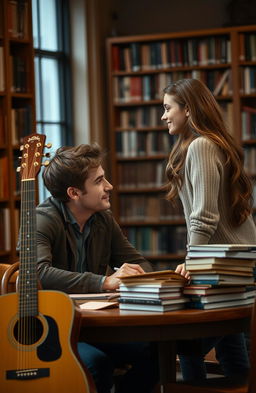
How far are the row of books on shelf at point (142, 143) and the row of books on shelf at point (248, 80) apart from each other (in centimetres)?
71

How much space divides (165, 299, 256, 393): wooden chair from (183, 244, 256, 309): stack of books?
0.47 ft

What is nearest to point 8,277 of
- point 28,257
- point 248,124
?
point 28,257

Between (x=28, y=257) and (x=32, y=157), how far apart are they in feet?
1.17

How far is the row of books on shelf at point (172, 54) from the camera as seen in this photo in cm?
627

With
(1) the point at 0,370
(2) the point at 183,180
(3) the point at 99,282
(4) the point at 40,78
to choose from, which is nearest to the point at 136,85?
(4) the point at 40,78

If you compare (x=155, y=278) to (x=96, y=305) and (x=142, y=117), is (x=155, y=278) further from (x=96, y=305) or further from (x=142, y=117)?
(x=142, y=117)

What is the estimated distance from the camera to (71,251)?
2830mm

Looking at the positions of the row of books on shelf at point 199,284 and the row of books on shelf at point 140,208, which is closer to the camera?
the row of books on shelf at point 199,284

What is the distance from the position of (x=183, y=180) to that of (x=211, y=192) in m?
0.24

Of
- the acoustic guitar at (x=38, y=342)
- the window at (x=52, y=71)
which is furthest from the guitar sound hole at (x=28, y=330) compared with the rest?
the window at (x=52, y=71)

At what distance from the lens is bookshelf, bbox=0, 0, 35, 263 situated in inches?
198

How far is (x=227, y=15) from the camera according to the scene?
6758 millimetres

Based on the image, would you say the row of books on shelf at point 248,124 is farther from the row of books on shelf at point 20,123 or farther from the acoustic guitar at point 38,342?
the acoustic guitar at point 38,342

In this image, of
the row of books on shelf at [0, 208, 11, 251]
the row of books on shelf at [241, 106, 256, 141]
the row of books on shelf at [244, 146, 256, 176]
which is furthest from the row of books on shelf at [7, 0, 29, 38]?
the row of books on shelf at [244, 146, 256, 176]
